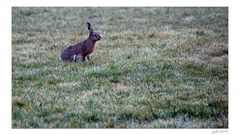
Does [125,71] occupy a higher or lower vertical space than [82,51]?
lower

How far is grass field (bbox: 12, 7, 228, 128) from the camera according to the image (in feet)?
35.7

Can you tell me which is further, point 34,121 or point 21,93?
point 21,93

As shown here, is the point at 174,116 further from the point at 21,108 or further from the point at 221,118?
the point at 21,108

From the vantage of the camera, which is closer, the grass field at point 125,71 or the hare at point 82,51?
the grass field at point 125,71

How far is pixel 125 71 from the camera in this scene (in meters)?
13.9

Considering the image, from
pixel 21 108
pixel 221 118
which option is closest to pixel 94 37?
pixel 21 108

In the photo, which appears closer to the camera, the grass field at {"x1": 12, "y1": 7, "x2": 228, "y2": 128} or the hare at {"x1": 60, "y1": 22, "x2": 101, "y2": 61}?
the grass field at {"x1": 12, "y1": 7, "x2": 228, "y2": 128}

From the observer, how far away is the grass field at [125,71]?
10891 mm

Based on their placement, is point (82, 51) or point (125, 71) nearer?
point (125, 71)
